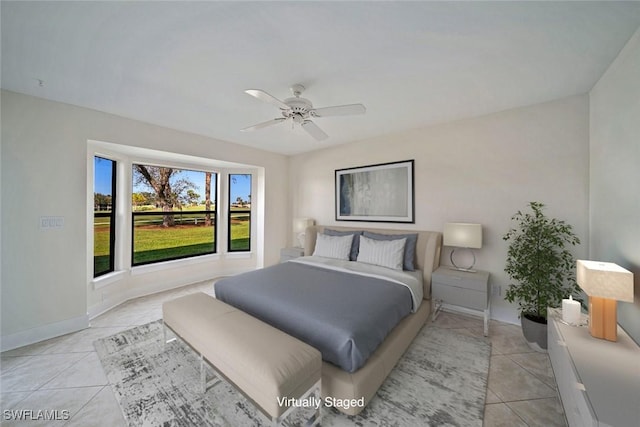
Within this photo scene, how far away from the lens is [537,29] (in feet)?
4.90

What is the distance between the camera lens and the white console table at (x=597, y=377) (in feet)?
3.23

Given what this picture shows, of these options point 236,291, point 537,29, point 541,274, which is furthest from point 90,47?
point 541,274

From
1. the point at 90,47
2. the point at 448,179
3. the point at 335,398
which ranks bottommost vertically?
the point at 335,398

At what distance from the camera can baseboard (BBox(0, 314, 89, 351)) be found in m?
2.23

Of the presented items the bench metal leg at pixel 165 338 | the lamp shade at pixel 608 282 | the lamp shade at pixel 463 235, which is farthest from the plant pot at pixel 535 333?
the bench metal leg at pixel 165 338

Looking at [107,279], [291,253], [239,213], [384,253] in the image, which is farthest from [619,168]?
[107,279]

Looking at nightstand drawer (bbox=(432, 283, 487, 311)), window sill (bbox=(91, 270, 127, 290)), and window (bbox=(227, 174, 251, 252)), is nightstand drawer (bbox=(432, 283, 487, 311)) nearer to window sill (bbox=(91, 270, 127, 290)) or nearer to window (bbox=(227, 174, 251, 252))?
window (bbox=(227, 174, 251, 252))

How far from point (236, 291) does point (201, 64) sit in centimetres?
211

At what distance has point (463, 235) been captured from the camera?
9.11ft

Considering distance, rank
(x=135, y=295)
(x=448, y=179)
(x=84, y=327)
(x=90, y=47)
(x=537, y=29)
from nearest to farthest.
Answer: (x=537, y=29) < (x=90, y=47) < (x=84, y=327) < (x=448, y=179) < (x=135, y=295)

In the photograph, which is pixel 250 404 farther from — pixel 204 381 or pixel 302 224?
pixel 302 224

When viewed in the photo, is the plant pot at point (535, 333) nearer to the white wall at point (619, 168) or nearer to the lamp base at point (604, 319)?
the white wall at point (619, 168)

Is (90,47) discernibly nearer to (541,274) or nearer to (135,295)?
(135,295)

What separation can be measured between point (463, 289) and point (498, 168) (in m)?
1.57
